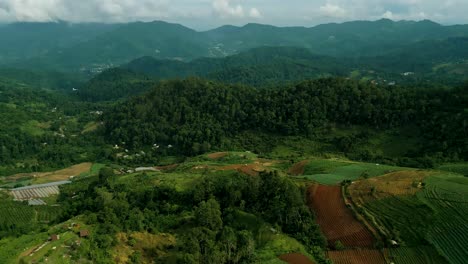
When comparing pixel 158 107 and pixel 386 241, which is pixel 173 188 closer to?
pixel 386 241

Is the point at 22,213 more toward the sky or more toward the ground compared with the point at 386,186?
more toward the ground

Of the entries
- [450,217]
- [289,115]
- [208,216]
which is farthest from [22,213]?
[289,115]

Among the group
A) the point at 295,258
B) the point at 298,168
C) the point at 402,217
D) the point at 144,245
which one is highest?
the point at 402,217

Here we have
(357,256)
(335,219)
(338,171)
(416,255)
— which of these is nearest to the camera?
(416,255)

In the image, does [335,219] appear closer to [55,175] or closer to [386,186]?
[386,186]

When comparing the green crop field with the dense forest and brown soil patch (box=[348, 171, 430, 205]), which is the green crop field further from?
the dense forest

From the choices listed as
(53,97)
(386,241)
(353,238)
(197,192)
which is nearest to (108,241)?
(197,192)
